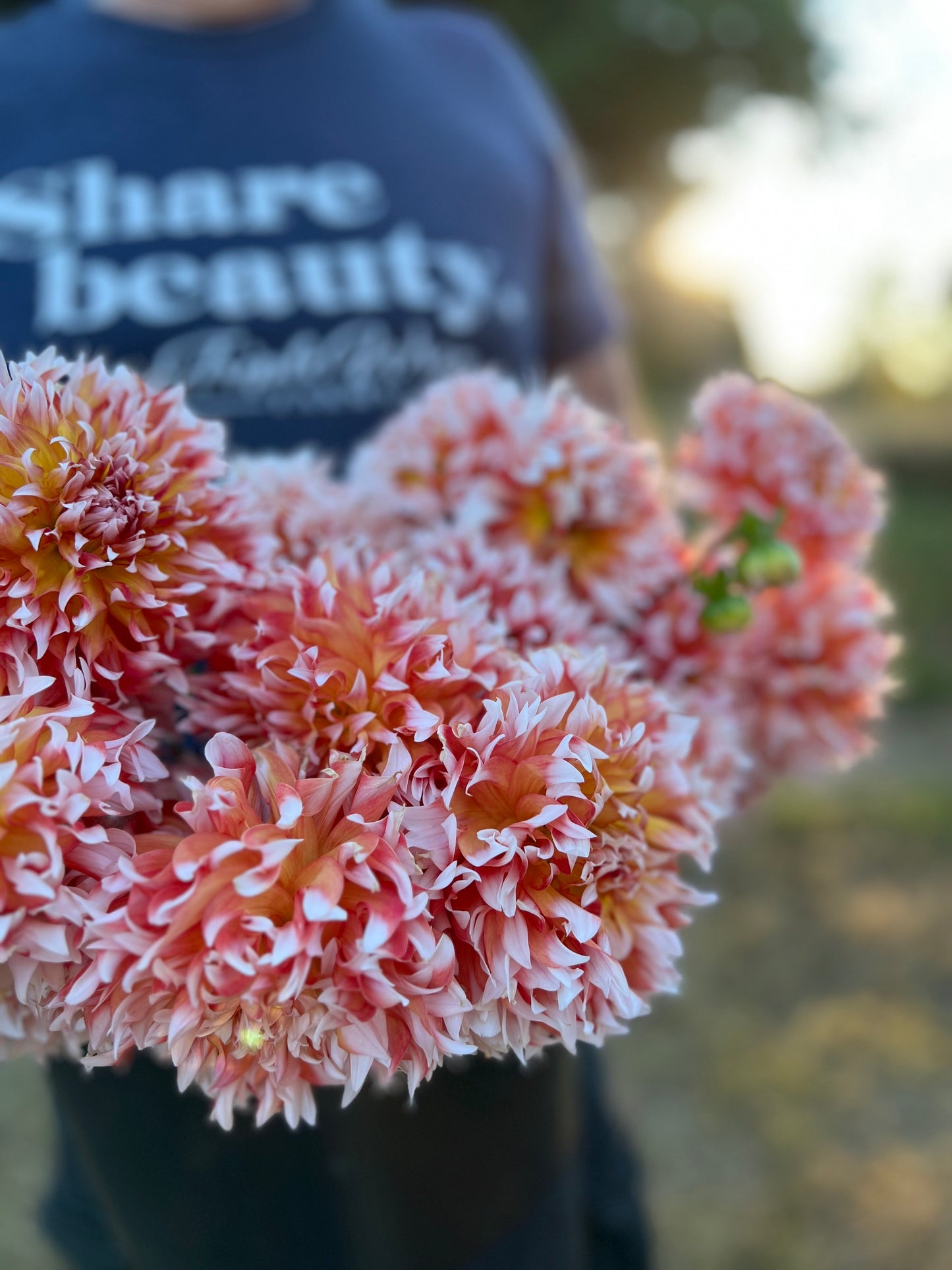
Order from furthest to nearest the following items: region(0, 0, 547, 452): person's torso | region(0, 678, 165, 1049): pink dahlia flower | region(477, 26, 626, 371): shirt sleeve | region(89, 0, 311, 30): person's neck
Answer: region(477, 26, 626, 371): shirt sleeve → region(89, 0, 311, 30): person's neck → region(0, 0, 547, 452): person's torso → region(0, 678, 165, 1049): pink dahlia flower

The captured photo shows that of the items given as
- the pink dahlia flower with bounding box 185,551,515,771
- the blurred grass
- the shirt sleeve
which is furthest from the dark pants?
the shirt sleeve

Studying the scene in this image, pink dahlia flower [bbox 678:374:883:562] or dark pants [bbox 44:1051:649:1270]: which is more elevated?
pink dahlia flower [bbox 678:374:883:562]

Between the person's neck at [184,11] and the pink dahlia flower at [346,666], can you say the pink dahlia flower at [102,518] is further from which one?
the person's neck at [184,11]

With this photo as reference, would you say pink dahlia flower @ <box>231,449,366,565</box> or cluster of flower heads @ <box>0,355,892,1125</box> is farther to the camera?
pink dahlia flower @ <box>231,449,366,565</box>

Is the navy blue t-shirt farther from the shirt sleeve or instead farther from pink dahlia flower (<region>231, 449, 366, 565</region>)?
pink dahlia flower (<region>231, 449, 366, 565</region>)

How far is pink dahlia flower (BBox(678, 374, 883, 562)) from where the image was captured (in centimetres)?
61

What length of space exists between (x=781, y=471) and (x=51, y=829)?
44 centimetres

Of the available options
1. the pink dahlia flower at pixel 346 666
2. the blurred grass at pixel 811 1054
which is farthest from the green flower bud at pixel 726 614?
the blurred grass at pixel 811 1054

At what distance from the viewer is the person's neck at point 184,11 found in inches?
39.2

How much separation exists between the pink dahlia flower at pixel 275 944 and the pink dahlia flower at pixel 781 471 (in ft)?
1.14

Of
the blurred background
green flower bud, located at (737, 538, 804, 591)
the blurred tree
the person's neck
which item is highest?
the person's neck

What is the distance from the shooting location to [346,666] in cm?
40

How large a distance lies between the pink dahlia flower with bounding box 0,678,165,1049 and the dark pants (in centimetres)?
14

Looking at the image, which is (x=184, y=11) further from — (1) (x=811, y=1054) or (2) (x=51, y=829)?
(1) (x=811, y=1054)
